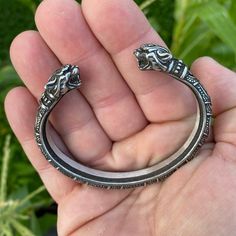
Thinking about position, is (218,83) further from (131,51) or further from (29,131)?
(29,131)

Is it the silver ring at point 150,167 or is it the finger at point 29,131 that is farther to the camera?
the finger at point 29,131

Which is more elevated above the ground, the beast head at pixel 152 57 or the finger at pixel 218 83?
the beast head at pixel 152 57

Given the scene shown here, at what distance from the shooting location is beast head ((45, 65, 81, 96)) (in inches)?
34.4

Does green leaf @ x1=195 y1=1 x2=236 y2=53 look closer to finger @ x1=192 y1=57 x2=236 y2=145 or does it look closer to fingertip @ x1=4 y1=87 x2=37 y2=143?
finger @ x1=192 y1=57 x2=236 y2=145

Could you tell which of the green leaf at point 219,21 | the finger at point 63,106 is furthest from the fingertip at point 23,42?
the green leaf at point 219,21

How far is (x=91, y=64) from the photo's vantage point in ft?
3.07

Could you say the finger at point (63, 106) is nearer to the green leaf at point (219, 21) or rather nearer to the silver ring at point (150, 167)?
the silver ring at point (150, 167)

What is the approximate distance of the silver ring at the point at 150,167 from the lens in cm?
87

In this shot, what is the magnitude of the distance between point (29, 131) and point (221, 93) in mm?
330

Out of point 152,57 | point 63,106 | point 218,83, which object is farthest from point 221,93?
point 63,106

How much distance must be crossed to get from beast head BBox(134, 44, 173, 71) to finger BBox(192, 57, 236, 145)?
11 centimetres

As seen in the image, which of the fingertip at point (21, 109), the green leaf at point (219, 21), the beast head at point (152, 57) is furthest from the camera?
the green leaf at point (219, 21)

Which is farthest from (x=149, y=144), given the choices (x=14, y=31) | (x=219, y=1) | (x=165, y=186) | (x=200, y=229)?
(x=14, y=31)

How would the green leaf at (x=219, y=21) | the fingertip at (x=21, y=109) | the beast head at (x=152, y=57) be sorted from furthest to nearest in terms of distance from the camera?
the green leaf at (x=219, y=21), the fingertip at (x=21, y=109), the beast head at (x=152, y=57)
